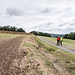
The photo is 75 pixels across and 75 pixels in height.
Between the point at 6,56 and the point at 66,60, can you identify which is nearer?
the point at 6,56

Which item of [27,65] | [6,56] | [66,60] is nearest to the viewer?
[27,65]

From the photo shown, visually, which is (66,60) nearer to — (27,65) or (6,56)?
(27,65)

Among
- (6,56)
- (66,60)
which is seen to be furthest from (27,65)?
(66,60)

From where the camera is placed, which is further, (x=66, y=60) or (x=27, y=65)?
(x=66, y=60)

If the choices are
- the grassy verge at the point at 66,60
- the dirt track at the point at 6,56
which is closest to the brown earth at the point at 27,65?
the dirt track at the point at 6,56

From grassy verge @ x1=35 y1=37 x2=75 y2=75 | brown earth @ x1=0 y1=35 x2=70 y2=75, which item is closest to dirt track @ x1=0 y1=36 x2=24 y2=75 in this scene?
brown earth @ x1=0 y1=35 x2=70 y2=75

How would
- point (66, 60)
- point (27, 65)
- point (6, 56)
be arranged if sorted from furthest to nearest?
point (66, 60), point (6, 56), point (27, 65)

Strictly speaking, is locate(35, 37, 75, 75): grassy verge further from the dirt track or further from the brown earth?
the dirt track

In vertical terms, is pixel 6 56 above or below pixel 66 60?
above

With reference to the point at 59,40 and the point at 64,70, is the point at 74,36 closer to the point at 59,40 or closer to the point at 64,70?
the point at 59,40

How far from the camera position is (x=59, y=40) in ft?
43.4

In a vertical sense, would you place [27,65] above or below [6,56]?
below

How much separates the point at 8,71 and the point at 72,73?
402 cm

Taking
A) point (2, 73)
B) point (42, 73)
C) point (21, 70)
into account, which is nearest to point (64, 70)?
point (42, 73)
